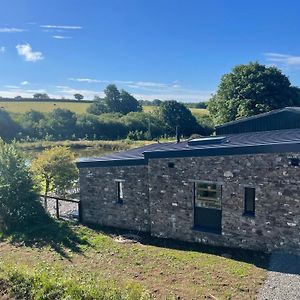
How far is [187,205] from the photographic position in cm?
1375

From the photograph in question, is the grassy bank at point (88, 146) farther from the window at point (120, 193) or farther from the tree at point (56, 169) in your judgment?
the window at point (120, 193)

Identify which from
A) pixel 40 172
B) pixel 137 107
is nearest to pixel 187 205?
pixel 40 172

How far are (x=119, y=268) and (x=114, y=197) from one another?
4975 millimetres

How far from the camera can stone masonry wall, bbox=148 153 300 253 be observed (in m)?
11.7

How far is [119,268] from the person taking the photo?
37.0 feet

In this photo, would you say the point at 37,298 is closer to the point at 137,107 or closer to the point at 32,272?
the point at 32,272

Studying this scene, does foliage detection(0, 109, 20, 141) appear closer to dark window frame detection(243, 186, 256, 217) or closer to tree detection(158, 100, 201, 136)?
tree detection(158, 100, 201, 136)

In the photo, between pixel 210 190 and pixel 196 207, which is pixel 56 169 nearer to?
pixel 196 207

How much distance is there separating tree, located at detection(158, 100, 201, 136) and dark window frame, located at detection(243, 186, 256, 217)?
55.1 m

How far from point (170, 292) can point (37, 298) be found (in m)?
3.28

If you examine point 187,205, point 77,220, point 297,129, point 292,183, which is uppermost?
point 297,129

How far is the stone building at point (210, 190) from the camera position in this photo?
11.8 metres

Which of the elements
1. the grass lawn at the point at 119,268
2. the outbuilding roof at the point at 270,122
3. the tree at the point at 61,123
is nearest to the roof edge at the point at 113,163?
the grass lawn at the point at 119,268

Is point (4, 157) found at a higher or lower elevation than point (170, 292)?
higher
